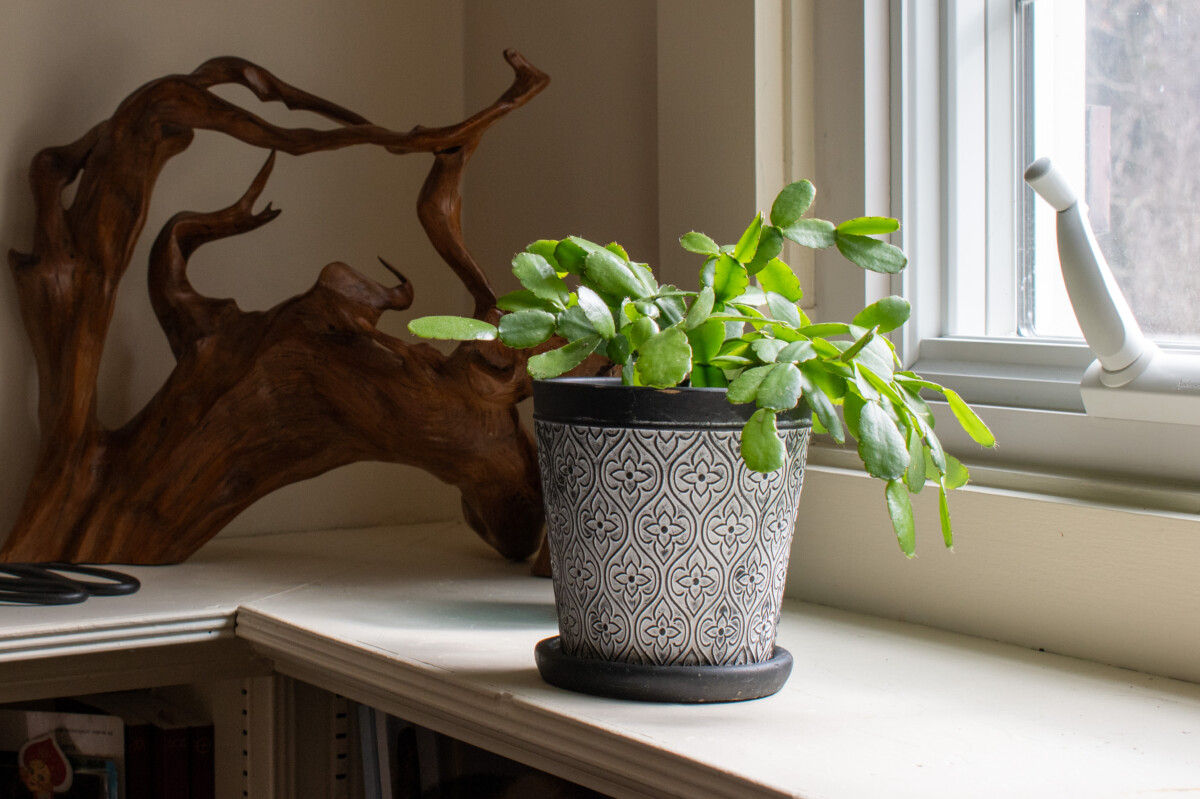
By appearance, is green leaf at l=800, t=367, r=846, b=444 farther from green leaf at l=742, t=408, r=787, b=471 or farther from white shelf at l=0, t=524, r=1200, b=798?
white shelf at l=0, t=524, r=1200, b=798

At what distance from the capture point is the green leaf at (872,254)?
0.60 m

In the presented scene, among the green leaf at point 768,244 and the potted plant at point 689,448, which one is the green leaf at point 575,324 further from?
the green leaf at point 768,244

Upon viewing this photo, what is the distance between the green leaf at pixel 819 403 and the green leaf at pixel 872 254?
72mm

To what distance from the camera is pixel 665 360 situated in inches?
21.8

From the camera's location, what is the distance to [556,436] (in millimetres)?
641

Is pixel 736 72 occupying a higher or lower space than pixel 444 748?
higher

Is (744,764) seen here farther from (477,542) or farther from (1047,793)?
(477,542)

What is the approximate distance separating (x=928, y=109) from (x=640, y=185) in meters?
0.33

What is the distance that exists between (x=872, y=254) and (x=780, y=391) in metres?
0.11

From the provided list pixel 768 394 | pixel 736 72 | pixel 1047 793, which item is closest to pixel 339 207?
pixel 736 72

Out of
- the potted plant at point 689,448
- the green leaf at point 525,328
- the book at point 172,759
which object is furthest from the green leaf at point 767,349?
the book at point 172,759

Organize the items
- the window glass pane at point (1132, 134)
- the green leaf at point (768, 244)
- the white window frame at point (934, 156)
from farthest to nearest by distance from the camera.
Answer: the white window frame at point (934, 156) < the window glass pane at point (1132, 134) < the green leaf at point (768, 244)

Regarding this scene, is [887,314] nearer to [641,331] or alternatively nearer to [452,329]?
[641,331]

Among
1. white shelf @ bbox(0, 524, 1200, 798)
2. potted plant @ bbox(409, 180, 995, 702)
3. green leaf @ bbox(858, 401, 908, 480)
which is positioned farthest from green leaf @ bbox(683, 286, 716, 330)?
white shelf @ bbox(0, 524, 1200, 798)
